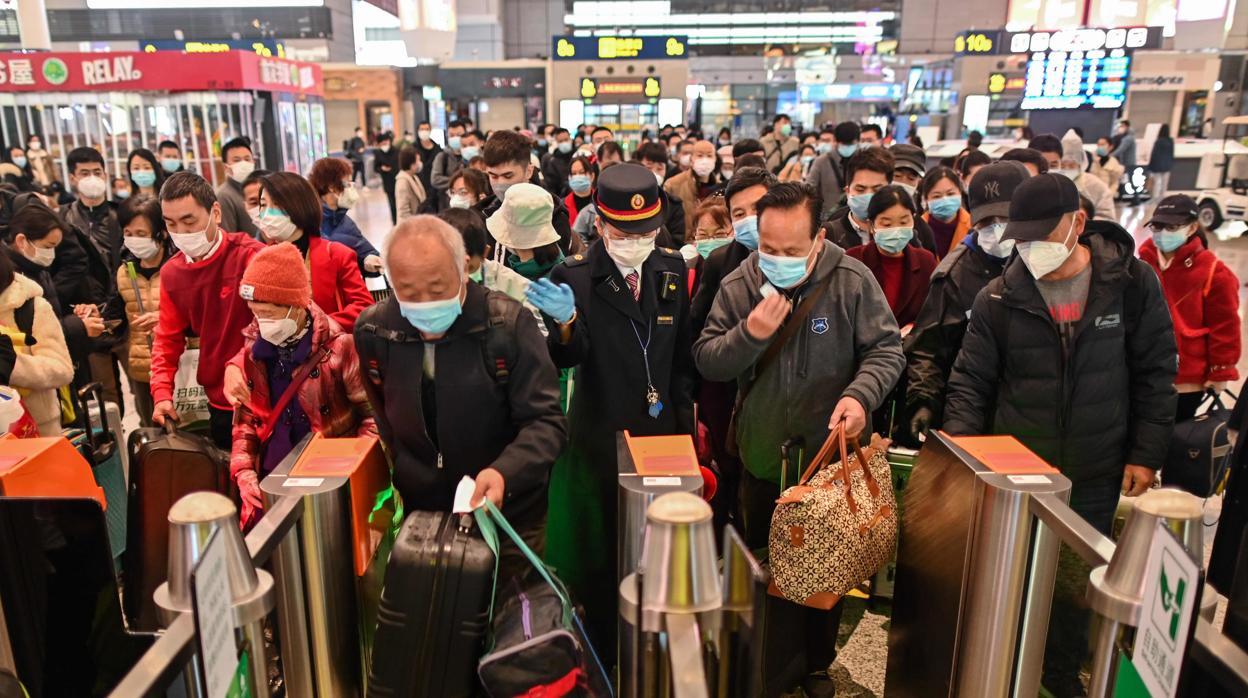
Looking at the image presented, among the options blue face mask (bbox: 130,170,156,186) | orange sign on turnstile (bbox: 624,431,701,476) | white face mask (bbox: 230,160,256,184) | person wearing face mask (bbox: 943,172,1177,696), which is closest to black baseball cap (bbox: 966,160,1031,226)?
person wearing face mask (bbox: 943,172,1177,696)

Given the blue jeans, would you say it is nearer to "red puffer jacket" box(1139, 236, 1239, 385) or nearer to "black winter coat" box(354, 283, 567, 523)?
"black winter coat" box(354, 283, 567, 523)

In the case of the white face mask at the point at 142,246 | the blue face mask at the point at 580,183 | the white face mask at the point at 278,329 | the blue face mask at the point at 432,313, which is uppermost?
the blue face mask at the point at 580,183

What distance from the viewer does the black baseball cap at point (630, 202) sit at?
113 inches

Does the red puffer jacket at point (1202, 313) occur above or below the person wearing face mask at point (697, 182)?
below

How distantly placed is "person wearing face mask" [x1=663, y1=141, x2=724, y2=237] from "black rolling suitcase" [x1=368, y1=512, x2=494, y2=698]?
5.01m

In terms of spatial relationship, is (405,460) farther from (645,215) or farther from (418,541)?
(645,215)

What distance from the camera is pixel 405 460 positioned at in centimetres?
227

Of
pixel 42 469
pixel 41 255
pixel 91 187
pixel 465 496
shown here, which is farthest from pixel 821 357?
pixel 91 187

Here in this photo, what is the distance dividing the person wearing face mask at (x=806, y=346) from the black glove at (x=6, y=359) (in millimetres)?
2436

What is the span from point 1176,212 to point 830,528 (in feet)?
10.8

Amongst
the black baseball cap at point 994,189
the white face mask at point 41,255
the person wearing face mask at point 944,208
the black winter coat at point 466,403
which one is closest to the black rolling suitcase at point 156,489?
the black winter coat at point 466,403

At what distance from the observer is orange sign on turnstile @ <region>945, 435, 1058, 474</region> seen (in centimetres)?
196

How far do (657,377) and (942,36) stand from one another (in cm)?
3602

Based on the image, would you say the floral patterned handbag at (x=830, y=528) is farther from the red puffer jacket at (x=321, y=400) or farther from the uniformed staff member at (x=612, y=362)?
the red puffer jacket at (x=321, y=400)
